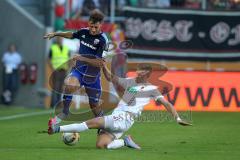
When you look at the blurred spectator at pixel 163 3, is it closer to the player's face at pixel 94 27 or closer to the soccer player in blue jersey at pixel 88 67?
the soccer player in blue jersey at pixel 88 67

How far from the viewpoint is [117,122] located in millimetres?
13273

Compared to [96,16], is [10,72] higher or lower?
lower

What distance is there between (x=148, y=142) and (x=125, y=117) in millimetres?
1737

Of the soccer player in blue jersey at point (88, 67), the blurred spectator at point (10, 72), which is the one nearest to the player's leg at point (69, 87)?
the soccer player in blue jersey at point (88, 67)

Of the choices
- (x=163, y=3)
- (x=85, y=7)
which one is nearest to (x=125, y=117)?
(x=163, y=3)

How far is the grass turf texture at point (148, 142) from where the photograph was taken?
1248 cm

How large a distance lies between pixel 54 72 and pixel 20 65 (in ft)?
6.26

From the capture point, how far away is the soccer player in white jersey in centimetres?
1320

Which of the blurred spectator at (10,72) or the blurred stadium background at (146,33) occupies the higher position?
the blurred stadium background at (146,33)

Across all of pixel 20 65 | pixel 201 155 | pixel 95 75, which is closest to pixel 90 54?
pixel 95 75

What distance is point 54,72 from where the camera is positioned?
25141 mm

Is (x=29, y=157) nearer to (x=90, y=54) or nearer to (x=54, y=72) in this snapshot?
(x=90, y=54)

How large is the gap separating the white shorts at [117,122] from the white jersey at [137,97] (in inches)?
5.7

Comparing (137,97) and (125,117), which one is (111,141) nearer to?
(125,117)
